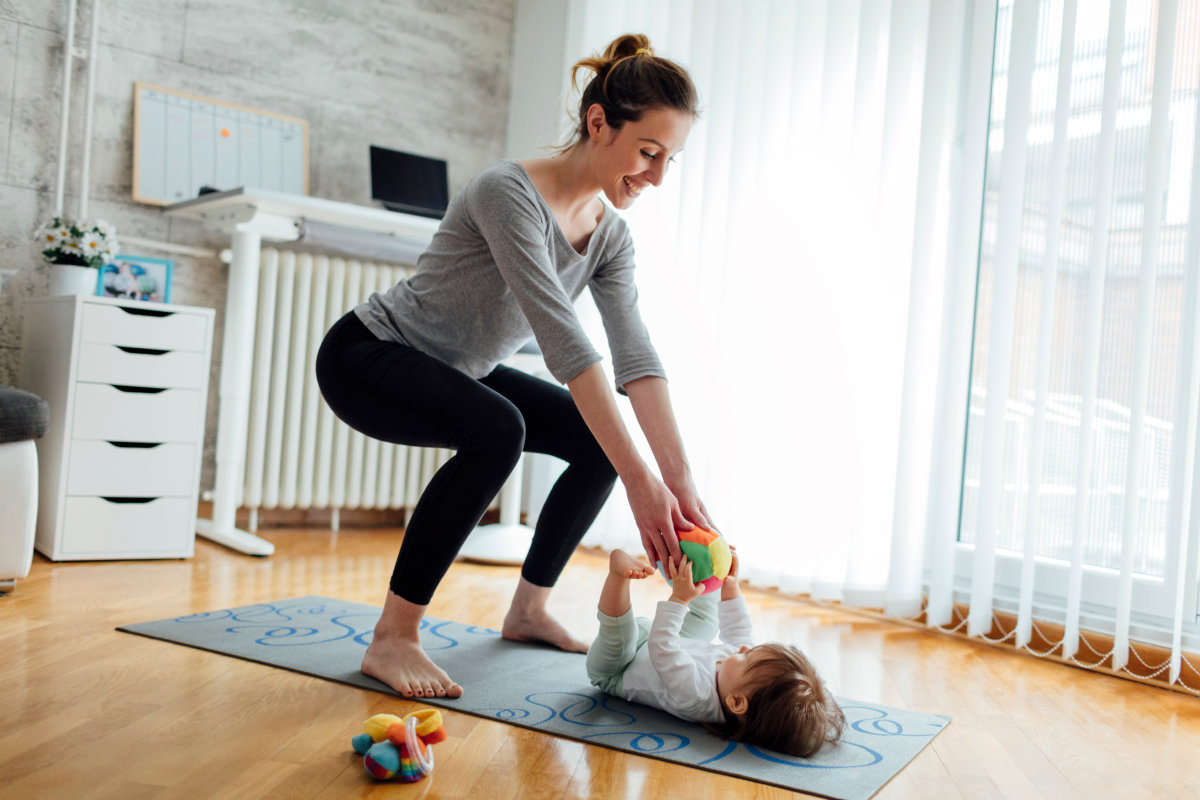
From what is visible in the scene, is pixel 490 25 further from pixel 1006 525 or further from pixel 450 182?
pixel 1006 525

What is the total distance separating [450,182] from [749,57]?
113 cm

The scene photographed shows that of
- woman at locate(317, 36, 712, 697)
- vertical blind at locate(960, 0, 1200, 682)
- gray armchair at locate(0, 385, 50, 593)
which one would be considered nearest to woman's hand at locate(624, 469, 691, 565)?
woman at locate(317, 36, 712, 697)

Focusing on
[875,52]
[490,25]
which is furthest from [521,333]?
[490,25]

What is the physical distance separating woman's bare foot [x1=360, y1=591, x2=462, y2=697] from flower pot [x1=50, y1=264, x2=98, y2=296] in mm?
1439

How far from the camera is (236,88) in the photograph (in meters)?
3.01

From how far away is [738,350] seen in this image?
2750mm

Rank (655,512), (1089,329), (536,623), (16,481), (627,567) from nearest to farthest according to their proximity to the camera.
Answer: (655,512) → (627,567) → (536,623) → (16,481) → (1089,329)

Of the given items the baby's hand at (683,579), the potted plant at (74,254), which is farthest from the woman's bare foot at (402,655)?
the potted plant at (74,254)

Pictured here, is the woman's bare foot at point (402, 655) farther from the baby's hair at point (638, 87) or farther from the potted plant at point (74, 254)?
the potted plant at point (74, 254)

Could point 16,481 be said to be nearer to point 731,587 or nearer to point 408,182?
point 731,587

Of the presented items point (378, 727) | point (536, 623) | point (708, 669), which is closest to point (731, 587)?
point (708, 669)

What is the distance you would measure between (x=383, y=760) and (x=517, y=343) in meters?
0.74

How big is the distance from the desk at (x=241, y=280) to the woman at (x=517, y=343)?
1.11m

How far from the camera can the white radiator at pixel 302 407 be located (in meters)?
2.94
